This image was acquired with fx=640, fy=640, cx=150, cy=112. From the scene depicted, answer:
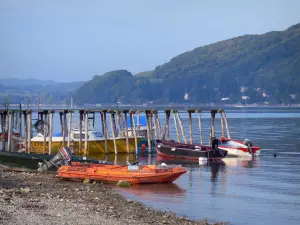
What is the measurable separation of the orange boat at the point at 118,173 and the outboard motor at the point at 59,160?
1.11 m

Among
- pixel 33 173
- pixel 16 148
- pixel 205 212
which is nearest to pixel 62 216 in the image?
pixel 205 212

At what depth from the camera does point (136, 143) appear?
59688 millimetres

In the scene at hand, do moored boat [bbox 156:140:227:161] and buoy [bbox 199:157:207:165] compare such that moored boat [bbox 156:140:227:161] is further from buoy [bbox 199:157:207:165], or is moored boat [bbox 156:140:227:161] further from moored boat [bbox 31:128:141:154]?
moored boat [bbox 31:128:141:154]

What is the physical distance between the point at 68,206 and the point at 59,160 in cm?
1308

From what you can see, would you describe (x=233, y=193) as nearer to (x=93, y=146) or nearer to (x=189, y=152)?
(x=189, y=152)

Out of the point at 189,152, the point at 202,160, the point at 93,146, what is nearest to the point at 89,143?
the point at 93,146

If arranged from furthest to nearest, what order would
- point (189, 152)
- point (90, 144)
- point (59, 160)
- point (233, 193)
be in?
point (90, 144), point (189, 152), point (59, 160), point (233, 193)

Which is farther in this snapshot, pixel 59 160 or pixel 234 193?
pixel 59 160

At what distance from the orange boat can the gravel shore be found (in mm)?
Answer: 1874

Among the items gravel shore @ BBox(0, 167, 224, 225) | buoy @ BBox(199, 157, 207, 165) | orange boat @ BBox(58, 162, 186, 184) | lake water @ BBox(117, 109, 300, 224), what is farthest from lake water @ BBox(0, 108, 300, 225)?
gravel shore @ BBox(0, 167, 224, 225)

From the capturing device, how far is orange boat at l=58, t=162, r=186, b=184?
37.6 m

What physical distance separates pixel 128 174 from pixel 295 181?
12114 mm

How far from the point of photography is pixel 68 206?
26984 mm

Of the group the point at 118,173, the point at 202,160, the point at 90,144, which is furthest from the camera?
the point at 90,144
